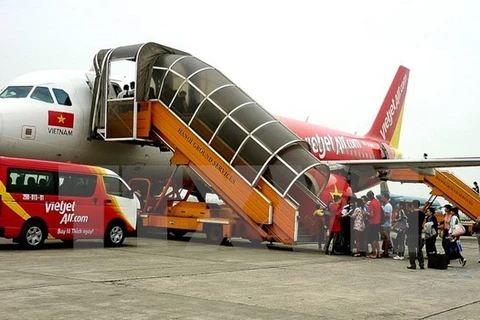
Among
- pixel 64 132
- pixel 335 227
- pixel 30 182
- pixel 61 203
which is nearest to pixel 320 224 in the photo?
pixel 335 227

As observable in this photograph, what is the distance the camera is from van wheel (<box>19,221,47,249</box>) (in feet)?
41.0

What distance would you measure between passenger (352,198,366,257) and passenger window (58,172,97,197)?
20.6ft

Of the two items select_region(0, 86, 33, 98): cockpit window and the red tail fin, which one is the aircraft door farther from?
select_region(0, 86, 33, 98): cockpit window

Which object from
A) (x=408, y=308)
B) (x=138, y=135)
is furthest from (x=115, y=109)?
(x=408, y=308)

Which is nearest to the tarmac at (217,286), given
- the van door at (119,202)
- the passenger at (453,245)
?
the passenger at (453,245)

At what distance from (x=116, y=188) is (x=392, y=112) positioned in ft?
76.2

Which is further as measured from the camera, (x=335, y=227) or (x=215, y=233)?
(x=215, y=233)

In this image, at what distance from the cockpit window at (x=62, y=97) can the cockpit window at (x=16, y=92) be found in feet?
2.13

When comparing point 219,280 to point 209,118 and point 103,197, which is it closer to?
point 103,197

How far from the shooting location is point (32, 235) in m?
12.7

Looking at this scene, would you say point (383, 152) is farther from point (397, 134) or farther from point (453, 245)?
point (453, 245)

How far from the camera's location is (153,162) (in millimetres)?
18328

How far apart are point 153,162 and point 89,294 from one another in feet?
37.2

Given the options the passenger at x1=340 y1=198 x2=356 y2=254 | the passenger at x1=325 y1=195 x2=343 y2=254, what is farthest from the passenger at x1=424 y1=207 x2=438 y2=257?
the passenger at x1=325 y1=195 x2=343 y2=254
